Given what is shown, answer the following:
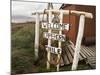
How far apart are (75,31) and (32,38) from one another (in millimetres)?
486

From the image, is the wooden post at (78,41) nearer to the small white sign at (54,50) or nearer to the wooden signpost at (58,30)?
the wooden signpost at (58,30)

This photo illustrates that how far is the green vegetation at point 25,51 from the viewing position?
1.89 meters

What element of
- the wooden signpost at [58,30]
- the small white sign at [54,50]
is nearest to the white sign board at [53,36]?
the wooden signpost at [58,30]

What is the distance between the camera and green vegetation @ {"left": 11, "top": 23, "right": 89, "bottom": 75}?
1.89 metres

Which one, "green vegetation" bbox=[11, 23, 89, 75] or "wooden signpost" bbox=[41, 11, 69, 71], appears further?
"wooden signpost" bbox=[41, 11, 69, 71]

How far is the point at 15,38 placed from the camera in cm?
189

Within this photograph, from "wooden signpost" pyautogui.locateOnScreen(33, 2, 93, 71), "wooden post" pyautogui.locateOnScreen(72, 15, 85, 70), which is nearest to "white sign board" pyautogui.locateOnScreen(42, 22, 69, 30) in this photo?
"wooden signpost" pyautogui.locateOnScreen(33, 2, 93, 71)

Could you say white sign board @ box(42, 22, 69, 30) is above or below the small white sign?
above

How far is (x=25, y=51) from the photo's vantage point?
193cm

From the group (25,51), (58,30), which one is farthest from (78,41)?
(25,51)

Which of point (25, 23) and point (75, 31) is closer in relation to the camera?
point (25, 23)

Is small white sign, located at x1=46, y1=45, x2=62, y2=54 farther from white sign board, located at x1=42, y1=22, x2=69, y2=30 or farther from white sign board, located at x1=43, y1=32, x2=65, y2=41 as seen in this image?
white sign board, located at x1=42, y1=22, x2=69, y2=30
